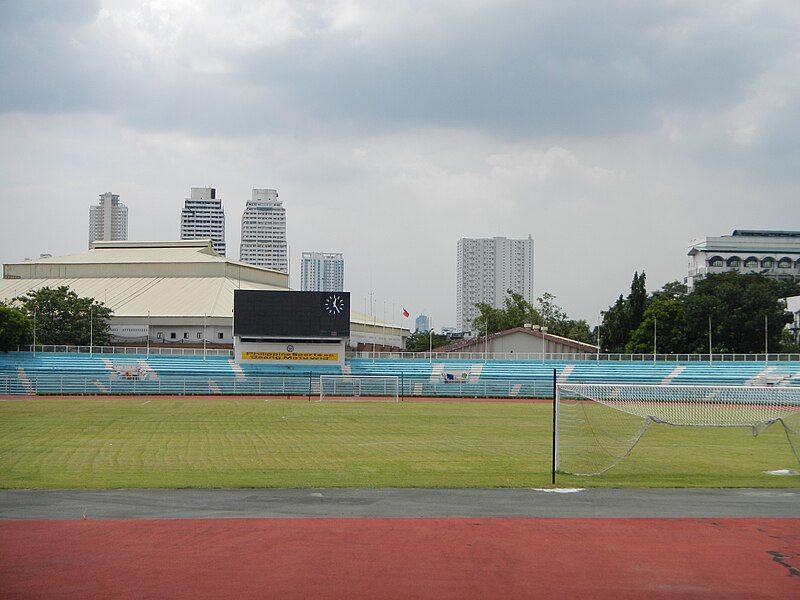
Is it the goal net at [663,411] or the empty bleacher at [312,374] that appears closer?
the goal net at [663,411]

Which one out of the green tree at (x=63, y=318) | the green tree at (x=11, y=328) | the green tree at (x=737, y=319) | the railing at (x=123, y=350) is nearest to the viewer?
the green tree at (x=11, y=328)

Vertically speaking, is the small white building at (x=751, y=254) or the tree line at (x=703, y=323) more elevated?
the small white building at (x=751, y=254)

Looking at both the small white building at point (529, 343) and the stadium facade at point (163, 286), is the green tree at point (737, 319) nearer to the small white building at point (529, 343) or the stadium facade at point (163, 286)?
the small white building at point (529, 343)

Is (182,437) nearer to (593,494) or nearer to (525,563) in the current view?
(593,494)

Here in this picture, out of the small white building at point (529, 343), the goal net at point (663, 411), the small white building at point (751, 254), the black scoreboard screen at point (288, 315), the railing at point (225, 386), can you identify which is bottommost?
the railing at point (225, 386)

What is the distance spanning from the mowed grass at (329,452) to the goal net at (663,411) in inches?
28.8

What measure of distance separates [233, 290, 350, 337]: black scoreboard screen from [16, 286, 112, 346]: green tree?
22.9 meters

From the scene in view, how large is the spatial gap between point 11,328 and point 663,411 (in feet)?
198

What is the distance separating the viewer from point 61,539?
1328 centimetres

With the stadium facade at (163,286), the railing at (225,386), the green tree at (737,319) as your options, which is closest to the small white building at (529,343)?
the green tree at (737,319)

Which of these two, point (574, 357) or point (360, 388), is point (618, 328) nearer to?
point (574, 357)

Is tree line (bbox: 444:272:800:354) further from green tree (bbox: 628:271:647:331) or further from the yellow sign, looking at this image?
the yellow sign

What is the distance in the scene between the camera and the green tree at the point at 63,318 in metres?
85.6

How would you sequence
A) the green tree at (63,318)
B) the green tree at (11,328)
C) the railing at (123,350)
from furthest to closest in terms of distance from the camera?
1. the green tree at (63,318)
2. the railing at (123,350)
3. the green tree at (11,328)
